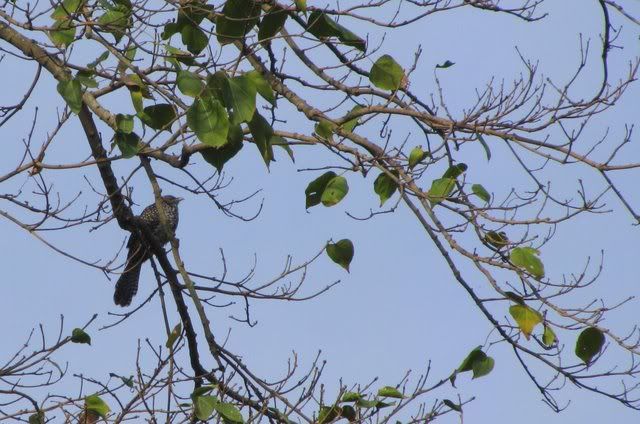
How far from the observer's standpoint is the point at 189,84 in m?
3.76

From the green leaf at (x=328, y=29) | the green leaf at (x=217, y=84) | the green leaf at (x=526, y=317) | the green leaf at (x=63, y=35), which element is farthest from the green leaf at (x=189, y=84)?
the green leaf at (x=526, y=317)

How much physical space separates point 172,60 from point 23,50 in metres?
0.93

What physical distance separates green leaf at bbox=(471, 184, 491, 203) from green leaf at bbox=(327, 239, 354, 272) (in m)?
0.63

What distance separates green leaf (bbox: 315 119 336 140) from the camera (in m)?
4.40

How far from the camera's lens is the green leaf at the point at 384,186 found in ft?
13.8

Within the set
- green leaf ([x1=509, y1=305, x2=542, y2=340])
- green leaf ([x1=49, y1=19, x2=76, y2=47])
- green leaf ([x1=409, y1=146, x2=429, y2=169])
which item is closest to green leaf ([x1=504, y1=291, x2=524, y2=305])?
green leaf ([x1=509, y1=305, x2=542, y2=340])

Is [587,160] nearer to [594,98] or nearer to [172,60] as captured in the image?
[594,98]

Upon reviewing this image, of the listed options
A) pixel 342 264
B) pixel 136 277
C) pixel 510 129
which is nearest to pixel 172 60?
pixel 342 264

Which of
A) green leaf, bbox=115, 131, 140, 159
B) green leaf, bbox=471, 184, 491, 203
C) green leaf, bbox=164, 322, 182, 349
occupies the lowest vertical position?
green leaf, bbox=471, 184, 491, 203

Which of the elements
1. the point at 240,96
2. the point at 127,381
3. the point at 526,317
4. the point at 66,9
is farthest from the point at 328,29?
the point at 127,381

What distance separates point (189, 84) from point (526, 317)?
1.56 metres

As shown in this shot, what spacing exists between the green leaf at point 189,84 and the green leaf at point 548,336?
1.62 m

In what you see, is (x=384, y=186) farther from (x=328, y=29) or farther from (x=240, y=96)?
(x=240, y=96)

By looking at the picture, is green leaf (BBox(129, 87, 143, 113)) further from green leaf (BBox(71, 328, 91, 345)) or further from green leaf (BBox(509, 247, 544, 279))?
green leaf (BBox(509, 247, 544, 279))
